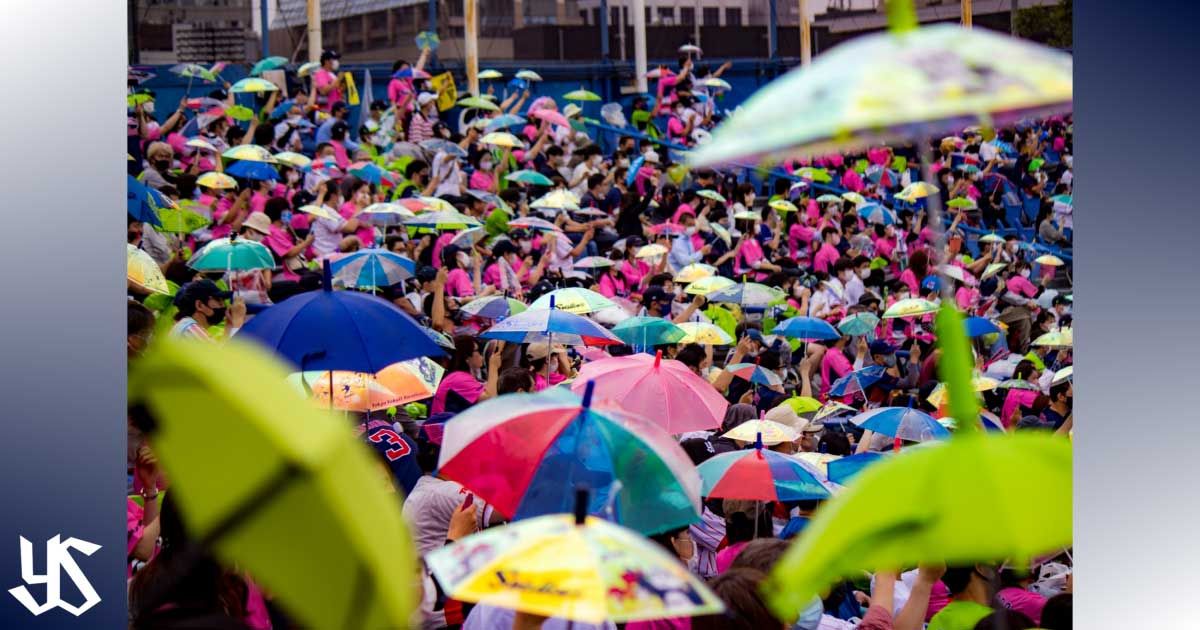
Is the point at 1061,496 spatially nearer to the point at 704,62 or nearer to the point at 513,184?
the point at 513,184

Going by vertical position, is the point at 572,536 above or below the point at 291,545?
below

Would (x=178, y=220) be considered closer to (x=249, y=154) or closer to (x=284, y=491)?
(x=249, y=154)

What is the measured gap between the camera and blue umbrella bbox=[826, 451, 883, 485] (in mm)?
4496

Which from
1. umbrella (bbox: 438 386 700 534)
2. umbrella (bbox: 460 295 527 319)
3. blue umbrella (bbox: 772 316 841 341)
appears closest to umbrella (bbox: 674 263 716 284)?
blue umbrella (bbox: 772 316 841 341)

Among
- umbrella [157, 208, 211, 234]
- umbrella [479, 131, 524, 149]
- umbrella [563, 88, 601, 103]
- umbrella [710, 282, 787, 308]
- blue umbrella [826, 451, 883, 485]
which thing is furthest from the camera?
umbrella [563, 88, 601, 103]

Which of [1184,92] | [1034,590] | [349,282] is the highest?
[1184,92]

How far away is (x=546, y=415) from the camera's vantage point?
2676 mm

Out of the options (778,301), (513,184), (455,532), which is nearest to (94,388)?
(455,532)

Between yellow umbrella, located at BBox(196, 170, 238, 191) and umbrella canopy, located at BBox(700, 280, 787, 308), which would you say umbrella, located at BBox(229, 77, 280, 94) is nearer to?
yellow umbrella, located at BBox(196, 170, 238, 191)

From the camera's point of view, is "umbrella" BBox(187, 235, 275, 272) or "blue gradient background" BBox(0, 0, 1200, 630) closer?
"blue gradient background" BBox(0, 0, 1200, 630)

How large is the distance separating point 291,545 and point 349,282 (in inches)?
232

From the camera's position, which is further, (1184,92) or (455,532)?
(455,532)

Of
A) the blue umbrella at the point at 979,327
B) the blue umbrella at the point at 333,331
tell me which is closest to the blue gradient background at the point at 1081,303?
the blue umbrella at the point at 333,331

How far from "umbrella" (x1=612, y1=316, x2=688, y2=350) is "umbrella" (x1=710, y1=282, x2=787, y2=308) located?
5.87ft
